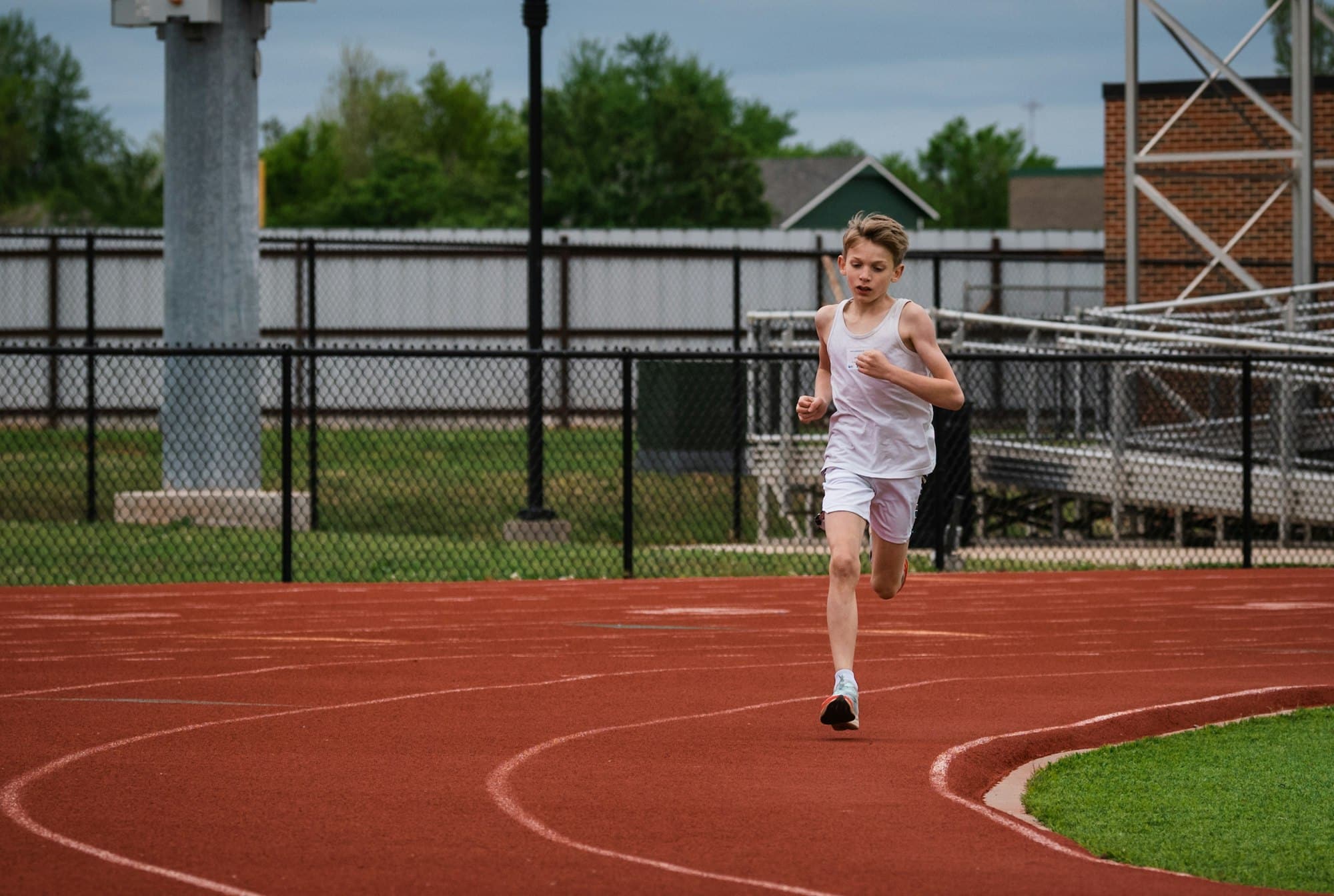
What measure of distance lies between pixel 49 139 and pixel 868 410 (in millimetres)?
76359

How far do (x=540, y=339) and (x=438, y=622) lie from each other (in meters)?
5.59

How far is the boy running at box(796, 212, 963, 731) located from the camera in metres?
6.62

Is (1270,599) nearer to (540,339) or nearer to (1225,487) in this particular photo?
(1225,487)

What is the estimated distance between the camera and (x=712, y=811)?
17.8 feet

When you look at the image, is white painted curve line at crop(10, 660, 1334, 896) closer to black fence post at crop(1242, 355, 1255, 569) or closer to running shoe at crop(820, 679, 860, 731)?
running shoe at crop(820, 679, 860, 731)

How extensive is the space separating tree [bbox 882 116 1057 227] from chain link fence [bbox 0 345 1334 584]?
7776 cm

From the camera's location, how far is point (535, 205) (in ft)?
53.4

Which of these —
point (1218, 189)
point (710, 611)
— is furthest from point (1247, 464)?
point (1218, 189)

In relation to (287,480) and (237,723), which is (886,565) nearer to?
(237,723)

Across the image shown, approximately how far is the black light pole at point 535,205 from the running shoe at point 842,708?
29.1ft

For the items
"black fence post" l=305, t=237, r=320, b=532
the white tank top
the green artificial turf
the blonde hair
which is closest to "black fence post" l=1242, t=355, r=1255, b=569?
the green artificial turf

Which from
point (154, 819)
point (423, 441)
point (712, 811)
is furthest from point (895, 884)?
point (423, 441)

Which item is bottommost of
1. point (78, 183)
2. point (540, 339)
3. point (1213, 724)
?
point (1213, 724)

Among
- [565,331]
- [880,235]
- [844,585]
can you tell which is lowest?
[844,585]
